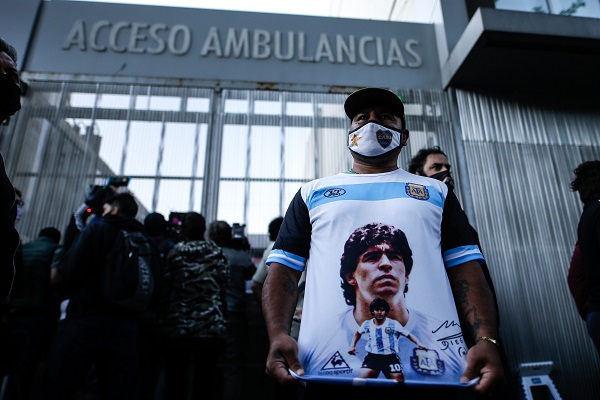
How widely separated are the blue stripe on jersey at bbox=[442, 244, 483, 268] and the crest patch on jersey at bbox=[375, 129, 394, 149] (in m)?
0.49

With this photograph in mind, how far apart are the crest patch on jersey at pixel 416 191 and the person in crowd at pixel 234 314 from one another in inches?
108

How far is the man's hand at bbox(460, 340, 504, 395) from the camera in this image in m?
1.19

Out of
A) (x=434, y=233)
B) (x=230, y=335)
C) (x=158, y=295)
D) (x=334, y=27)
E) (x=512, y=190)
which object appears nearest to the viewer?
(x=434, y=233)

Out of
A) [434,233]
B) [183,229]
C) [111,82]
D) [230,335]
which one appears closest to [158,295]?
[183,229]

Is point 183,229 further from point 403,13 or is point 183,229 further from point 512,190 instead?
point 403,13

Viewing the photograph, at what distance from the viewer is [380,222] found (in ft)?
4.63

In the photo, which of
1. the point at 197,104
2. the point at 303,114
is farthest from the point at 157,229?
the point at 303,114

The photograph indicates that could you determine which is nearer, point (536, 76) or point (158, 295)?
point (158, 295)

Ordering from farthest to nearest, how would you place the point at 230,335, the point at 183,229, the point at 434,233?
the point at 230,335, the point at 183,229, the point at 434,233

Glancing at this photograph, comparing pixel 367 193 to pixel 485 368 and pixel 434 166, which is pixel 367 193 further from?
pixel 434 166

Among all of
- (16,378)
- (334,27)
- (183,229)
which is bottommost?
(16,378)

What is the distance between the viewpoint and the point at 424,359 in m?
1.21

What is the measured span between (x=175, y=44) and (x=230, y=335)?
4.41 m

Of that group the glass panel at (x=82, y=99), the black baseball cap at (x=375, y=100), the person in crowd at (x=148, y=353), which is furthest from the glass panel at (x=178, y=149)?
the black baseball cap at (x=375, y=100)
